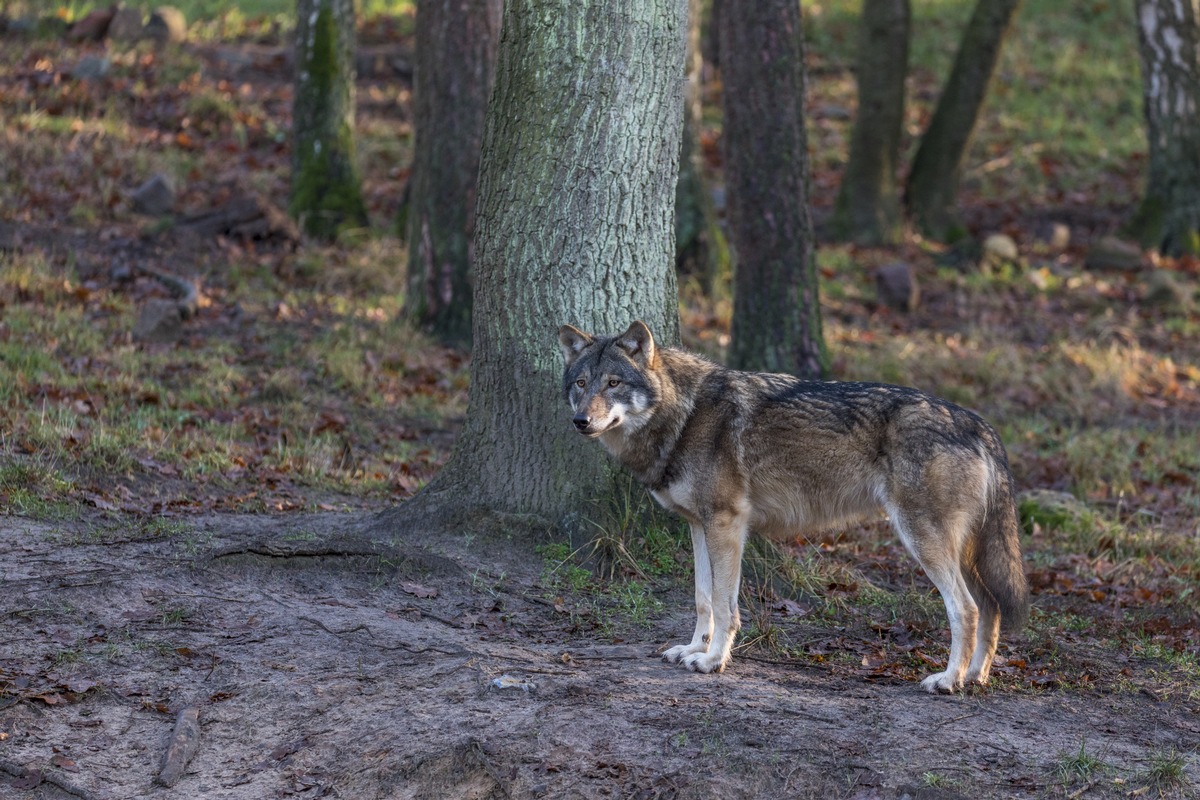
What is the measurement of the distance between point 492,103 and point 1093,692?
502 cm

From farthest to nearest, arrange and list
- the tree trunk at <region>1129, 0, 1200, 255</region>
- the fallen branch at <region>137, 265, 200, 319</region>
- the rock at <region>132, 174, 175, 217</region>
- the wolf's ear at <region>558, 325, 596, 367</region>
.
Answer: the tree trunk at <region>1129, 0, 1200, 255</region>
the rock at <region>132, 174, 175, 217</region>
the fallen branch at <region>137, 265, 200, 319</region>
the wolf's ear at <region>558, 325, 596, 367</region>

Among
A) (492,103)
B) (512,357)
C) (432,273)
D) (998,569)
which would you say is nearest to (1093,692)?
(998,569)

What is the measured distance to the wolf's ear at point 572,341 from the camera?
652 cm

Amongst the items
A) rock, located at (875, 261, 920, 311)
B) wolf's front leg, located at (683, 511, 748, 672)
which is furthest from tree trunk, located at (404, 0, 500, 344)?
wolf's front leg, located at (683, 511, 748, 672)

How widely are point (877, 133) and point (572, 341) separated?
1429 cm

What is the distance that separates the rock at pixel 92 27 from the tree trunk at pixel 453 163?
12.5 metres

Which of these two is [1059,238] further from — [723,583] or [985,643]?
[723,583]

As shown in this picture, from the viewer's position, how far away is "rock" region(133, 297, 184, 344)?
39.4 feet

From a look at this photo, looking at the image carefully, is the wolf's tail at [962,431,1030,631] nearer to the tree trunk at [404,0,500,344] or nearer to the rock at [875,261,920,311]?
the tree trunk at [404,0,500,344]

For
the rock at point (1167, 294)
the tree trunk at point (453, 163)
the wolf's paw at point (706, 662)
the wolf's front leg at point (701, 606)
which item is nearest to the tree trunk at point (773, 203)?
the tree trunk at point (453, 163)

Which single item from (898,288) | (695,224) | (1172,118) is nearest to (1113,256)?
(1172,118)

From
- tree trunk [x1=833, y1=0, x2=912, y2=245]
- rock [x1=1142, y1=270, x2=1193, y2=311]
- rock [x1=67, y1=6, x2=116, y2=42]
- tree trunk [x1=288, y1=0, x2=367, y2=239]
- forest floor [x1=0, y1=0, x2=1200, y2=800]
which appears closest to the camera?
forest floor [x1=0, y1=0, x2=1200, y2=800]

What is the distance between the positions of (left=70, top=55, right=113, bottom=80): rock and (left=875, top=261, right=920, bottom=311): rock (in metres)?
14.2

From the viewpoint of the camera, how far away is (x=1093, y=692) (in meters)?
6.32
